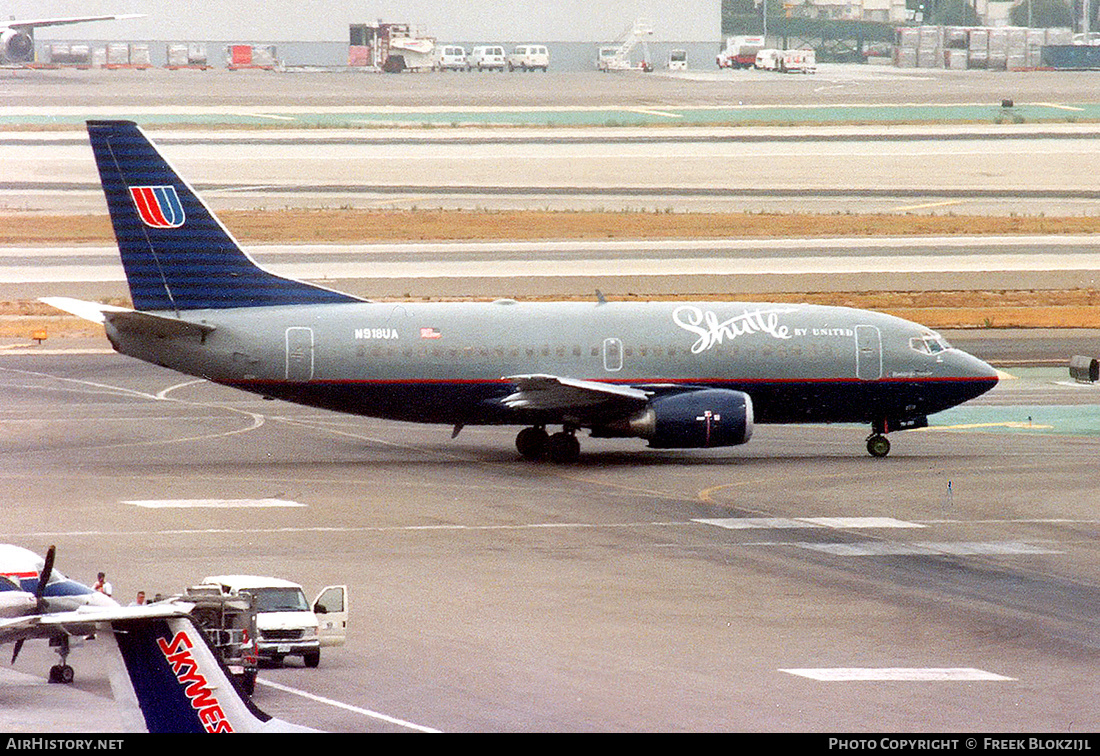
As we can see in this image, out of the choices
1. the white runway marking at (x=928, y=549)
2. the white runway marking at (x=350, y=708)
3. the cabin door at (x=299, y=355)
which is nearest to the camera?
the white runway marking at (x=350, y=708)

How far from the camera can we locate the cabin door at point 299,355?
5184cm

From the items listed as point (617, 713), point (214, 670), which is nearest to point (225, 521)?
point (617, 713)

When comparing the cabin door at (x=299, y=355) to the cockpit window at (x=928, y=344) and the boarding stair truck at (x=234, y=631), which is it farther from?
the boarding stair truck at (x=234, y=631)

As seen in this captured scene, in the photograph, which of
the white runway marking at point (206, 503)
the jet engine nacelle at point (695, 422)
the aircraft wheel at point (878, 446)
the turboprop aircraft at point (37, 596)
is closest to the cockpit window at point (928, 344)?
the aircraft wheel at point (878, 446)

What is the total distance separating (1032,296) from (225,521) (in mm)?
58986

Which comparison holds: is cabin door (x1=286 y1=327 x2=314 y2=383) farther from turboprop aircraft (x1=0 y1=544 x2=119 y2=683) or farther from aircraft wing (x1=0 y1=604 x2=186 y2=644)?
aircraft wing (x1=0 y1=604 x2=186 y2=644)

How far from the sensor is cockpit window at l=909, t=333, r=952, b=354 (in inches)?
2172

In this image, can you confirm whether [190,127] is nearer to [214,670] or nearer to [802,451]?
[802,451]

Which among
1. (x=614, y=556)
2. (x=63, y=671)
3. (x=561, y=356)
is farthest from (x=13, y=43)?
(x=63, y=671)

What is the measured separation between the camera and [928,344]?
55.4 metres

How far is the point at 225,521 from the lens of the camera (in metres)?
43.7

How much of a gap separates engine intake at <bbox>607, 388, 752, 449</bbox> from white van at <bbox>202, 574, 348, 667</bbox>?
22416 millimetres

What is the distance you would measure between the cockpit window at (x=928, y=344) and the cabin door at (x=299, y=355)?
1785 cm

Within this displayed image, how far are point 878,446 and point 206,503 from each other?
67.6 ft
